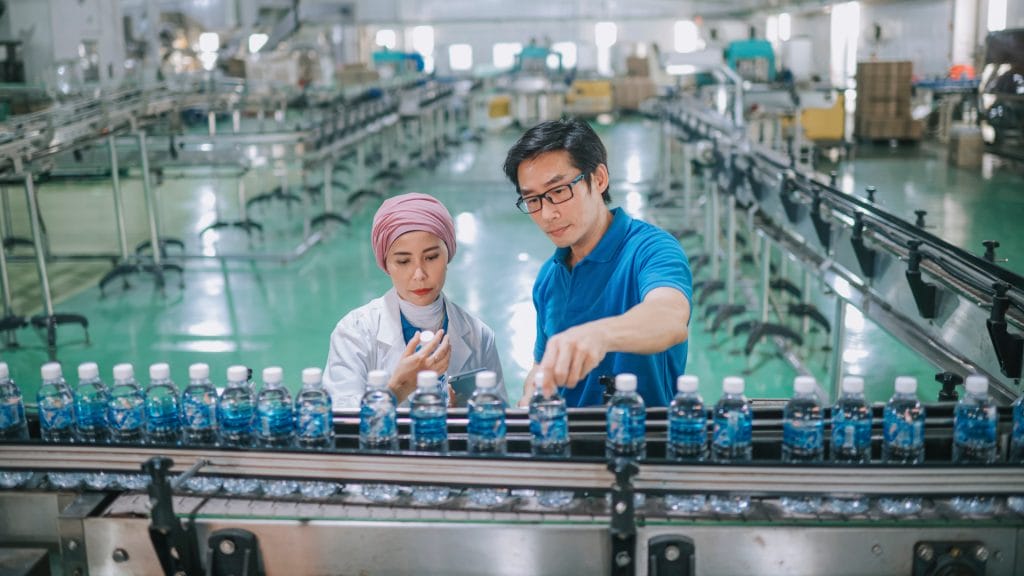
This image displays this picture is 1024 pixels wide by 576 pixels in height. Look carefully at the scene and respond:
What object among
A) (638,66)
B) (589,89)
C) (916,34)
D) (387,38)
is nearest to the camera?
(916,34)

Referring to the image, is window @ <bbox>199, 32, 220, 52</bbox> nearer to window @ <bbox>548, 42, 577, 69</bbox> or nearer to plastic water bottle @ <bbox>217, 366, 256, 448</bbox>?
window @ <bbox>548, 42, 577, 69</bbox>

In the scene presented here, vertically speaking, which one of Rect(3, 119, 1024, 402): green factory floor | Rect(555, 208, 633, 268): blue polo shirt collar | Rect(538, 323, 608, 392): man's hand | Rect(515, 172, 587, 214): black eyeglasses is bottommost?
Rect(3, 119, 1024, 402): green factory floor

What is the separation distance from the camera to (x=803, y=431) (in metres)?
1.50

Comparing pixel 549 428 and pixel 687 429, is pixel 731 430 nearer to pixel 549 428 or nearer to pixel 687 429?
pixel 687 429

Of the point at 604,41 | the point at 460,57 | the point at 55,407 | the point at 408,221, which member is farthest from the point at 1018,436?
the point at 460,57

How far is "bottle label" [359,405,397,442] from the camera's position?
5.16 feet

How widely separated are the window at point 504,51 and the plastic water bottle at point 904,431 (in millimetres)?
21183

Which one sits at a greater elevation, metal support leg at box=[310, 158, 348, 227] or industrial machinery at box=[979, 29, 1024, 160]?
industrial machinery at box=[979, 29, 1024, 160]

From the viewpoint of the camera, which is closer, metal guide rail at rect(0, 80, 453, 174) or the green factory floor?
the green factory floor

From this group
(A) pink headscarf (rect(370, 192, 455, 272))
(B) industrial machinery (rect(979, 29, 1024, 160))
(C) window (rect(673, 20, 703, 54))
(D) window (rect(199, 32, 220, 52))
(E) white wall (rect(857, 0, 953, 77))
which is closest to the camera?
(A) pink headscarf (rect(370, 192, 455, 272))

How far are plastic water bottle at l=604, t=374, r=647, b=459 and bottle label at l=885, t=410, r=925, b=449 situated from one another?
0.40 m

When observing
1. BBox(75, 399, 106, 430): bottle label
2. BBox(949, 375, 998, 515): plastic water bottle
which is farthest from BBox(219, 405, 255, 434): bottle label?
BBox(949, 375, 998, 515): plastic water bottle

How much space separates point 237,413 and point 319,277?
5.23m

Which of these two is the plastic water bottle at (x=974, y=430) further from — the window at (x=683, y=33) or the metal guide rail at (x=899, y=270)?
the window at (x=683, y=33)
